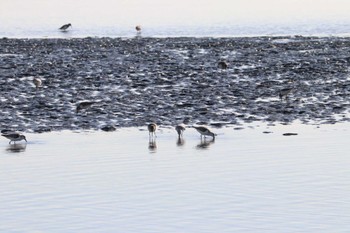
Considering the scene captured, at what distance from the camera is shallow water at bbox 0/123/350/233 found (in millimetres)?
16125

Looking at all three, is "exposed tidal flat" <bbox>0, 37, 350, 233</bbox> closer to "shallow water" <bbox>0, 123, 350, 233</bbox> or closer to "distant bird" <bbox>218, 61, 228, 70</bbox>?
"shallow water" <bbox>0, 123, 350, 233</bbox>

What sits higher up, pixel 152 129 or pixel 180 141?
pixel 152 129

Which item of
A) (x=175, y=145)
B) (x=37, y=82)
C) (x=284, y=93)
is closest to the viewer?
(x=175, y=145)

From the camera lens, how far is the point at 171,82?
34.3 m

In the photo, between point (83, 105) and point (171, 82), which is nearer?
point (83, 105)

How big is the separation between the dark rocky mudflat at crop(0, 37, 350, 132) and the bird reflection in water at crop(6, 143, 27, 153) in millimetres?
1885

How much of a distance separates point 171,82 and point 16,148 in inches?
459

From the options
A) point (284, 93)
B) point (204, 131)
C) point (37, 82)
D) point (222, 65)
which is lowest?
point (204, 131)

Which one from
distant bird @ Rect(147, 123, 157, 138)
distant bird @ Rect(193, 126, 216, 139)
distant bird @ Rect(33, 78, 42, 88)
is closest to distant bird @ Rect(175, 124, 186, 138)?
distant bird @ Rect(193, 126, 216, 139)

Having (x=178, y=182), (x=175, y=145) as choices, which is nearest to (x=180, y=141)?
(x=175, y=145)

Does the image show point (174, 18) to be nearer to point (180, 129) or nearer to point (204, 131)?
point (180, 129)

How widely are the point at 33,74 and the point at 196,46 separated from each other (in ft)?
40.7

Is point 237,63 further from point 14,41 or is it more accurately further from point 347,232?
point 347,232

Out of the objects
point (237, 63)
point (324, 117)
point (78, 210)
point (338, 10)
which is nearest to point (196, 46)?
point (237, 63)
